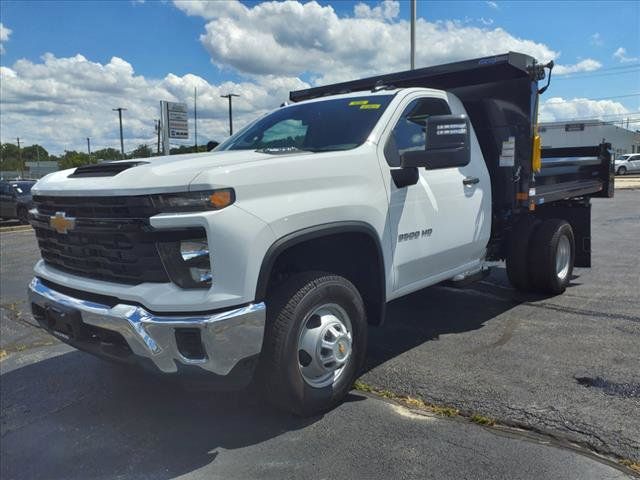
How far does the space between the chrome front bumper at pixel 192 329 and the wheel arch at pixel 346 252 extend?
23 cm

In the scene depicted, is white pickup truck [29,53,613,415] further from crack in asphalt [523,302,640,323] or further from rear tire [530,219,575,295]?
crack in asphalt [523,302,640,323]

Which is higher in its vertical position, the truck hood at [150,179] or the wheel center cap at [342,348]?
the truck hood at [150,179]

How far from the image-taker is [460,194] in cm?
462

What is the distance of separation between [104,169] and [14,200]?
731 inches

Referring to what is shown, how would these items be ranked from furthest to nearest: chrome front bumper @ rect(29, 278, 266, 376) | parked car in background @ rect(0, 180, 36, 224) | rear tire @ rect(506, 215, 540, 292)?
1. parked car in background @ rect(0, 180, 36, 224)
2. rear tire @ rect(506, 215, 540, 292)
3. chrome front bumper @ rect(29, 278, 266, 376)

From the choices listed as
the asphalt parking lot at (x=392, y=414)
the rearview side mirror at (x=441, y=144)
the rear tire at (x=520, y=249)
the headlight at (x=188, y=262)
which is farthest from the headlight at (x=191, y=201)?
the rear tire at (x=520, y=249)

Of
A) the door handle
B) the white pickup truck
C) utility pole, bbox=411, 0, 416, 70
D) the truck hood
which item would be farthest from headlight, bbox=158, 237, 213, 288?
utility pole, bbox=411, 0, 416, 70

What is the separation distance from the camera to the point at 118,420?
144 inches

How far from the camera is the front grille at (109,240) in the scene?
2.92m

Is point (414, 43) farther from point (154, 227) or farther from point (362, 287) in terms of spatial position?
point (154, 227)

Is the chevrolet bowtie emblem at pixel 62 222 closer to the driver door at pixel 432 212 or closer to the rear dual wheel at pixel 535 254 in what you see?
the driver door at pixel 432 212

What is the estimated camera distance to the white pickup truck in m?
2.86

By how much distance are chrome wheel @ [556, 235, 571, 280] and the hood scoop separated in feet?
15.8

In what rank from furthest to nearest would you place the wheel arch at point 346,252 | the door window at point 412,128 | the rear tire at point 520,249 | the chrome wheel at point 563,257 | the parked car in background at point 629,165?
the parked car in background at point 629,165, the chrome wheel at point 563,257, the rear tire at point 520,249, the door window at point 412,128, the wheel arch at point 346,252
